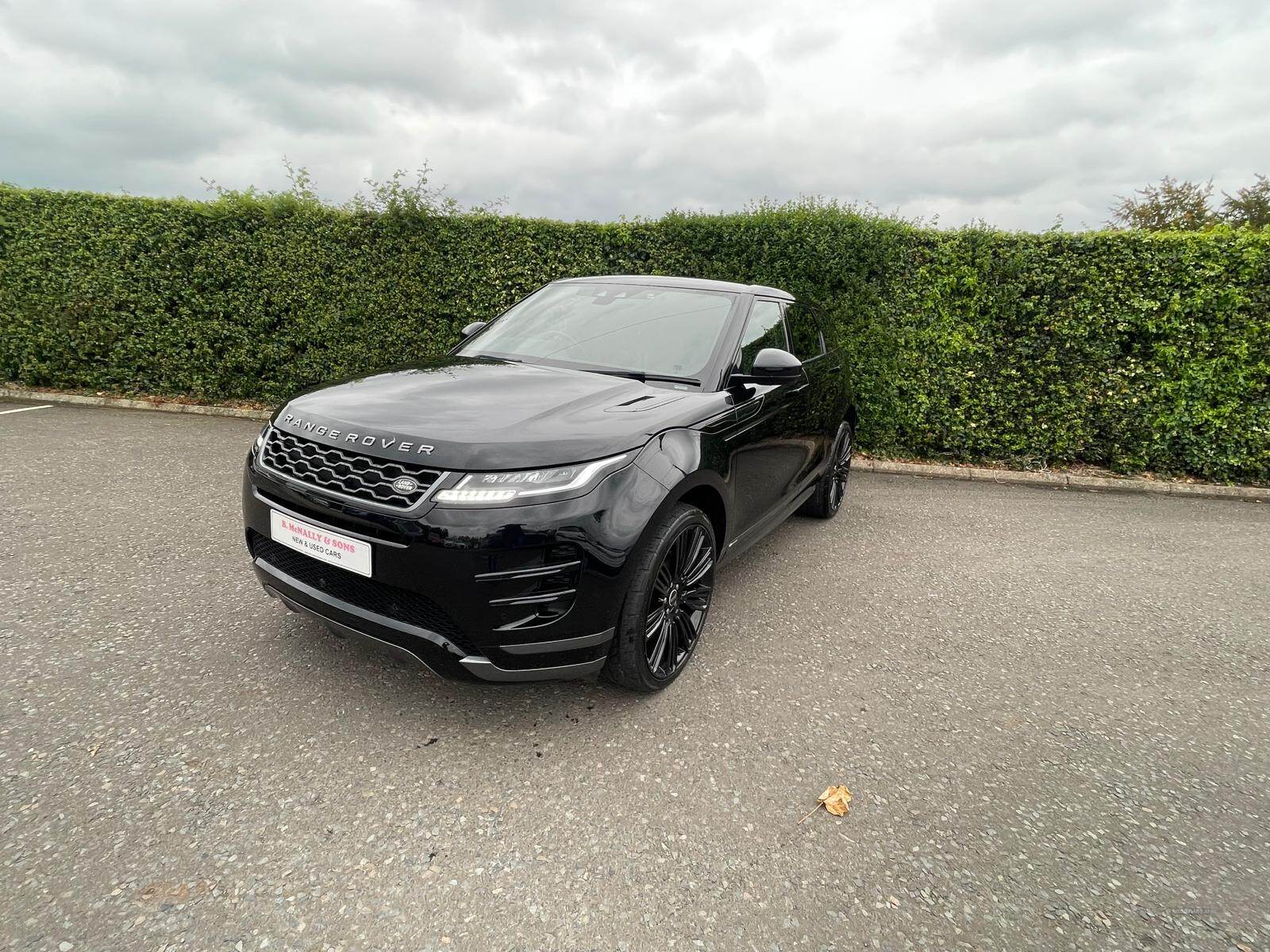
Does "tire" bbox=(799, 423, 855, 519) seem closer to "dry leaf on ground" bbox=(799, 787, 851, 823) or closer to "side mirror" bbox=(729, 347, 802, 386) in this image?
"side mirror" bbox=(729, 347, 802, 386)

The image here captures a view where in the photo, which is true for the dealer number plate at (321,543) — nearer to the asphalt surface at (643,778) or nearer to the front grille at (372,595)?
the front grille at (372,595)

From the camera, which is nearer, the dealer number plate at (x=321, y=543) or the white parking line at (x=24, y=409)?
the dealer number plate at (x=321, y=543)

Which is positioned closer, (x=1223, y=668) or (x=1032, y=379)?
(x=1223, y=668)

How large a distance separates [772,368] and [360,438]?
1751 millimetres

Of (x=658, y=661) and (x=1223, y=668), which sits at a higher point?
(x=658, y=661)

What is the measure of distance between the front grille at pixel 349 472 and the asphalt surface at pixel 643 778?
0.84m

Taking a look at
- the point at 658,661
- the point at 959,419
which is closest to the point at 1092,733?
the point at 658,661

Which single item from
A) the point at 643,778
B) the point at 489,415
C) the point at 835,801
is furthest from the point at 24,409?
the point at 835,801

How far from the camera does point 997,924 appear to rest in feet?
5.76

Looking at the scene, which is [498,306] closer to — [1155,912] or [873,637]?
[873,637]

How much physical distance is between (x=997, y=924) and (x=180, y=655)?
117 inches

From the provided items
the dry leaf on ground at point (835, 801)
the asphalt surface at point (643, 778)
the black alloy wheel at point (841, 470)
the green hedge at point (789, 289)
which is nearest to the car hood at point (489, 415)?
the asphalt surface at point (643, 778)

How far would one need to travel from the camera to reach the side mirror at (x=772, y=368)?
3000mm

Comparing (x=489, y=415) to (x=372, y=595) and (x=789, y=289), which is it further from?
(x=789, y=289)
